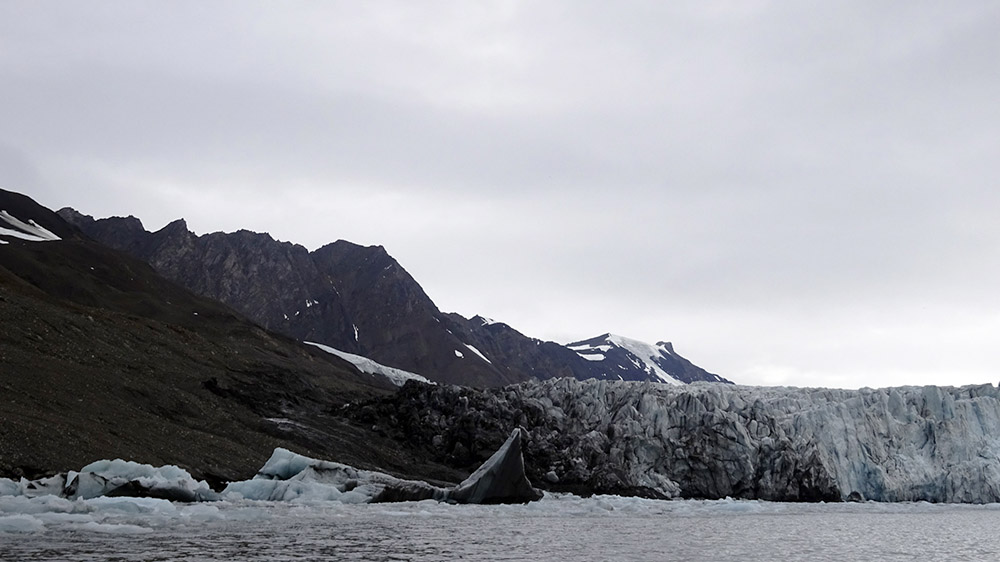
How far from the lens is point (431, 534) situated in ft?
78.0

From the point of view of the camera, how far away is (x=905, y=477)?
205ft

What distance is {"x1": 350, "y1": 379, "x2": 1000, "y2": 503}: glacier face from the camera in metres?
60.2

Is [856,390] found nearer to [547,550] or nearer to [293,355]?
[547,550]

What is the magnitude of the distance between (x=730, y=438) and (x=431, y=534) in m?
43.2

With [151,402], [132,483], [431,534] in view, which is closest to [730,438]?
[151,402]

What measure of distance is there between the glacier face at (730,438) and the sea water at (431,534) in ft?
70.3

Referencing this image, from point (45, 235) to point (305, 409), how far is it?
104 meters

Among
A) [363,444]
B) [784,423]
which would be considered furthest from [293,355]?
[784,423]

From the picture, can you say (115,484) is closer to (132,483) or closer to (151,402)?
(132,483)

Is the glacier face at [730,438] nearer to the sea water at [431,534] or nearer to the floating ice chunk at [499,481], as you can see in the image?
the floating ice chunk at [499,481]

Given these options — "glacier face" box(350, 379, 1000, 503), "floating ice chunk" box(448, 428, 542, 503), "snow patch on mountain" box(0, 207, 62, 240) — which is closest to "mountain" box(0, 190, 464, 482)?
"glacier face" box(350, 379, 1000, 503)

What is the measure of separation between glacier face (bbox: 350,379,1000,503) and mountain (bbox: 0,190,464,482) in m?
6.89

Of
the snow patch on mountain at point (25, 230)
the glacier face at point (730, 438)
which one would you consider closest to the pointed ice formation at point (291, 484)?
the glacier face at point (730, 438)

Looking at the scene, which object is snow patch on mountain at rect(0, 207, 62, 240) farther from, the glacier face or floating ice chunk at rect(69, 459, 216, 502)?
floating ice chunk at rect(69, 459, 216, 502)
